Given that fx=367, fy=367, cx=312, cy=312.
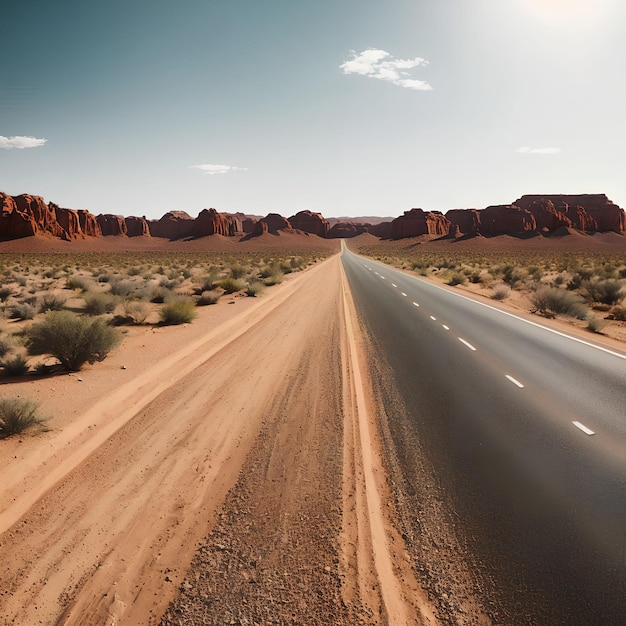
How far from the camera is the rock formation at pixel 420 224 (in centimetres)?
15825

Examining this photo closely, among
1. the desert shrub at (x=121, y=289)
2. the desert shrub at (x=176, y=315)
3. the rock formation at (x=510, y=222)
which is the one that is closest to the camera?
the desert shrub at (x=176, y=315)

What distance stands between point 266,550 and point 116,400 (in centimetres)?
431

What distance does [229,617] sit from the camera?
260 centimetres

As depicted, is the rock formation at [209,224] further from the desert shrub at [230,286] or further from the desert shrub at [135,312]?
the desert shrub at [135,312]

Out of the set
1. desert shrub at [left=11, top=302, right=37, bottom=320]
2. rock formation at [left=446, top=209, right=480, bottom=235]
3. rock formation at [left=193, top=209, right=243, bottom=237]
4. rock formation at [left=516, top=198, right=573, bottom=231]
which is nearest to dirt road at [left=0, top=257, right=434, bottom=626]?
desert shrub at [left=11, top=302, right=37, bottom=320]

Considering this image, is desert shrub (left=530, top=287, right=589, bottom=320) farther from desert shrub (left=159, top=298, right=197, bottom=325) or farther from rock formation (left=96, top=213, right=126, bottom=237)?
rock formation (left=96, top=213, right=126, bottom=237)

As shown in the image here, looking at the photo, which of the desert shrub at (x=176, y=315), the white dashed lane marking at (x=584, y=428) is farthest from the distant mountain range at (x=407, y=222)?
the white dashed lane marking at (x=584, y=428)

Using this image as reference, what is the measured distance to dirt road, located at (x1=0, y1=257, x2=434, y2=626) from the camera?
2.75 metres

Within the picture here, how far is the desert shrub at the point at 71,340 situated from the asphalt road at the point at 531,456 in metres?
6.44

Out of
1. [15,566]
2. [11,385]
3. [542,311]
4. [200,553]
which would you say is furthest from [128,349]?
[542,311]

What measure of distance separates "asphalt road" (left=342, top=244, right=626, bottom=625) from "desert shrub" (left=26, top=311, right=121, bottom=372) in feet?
21.1

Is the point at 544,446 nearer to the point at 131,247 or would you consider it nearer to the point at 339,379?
the point at 339,379

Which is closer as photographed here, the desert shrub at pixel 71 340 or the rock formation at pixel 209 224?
the desert shrub at pixel 71 340

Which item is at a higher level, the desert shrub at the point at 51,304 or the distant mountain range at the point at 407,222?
the distant mountain range at the point at 407,222
